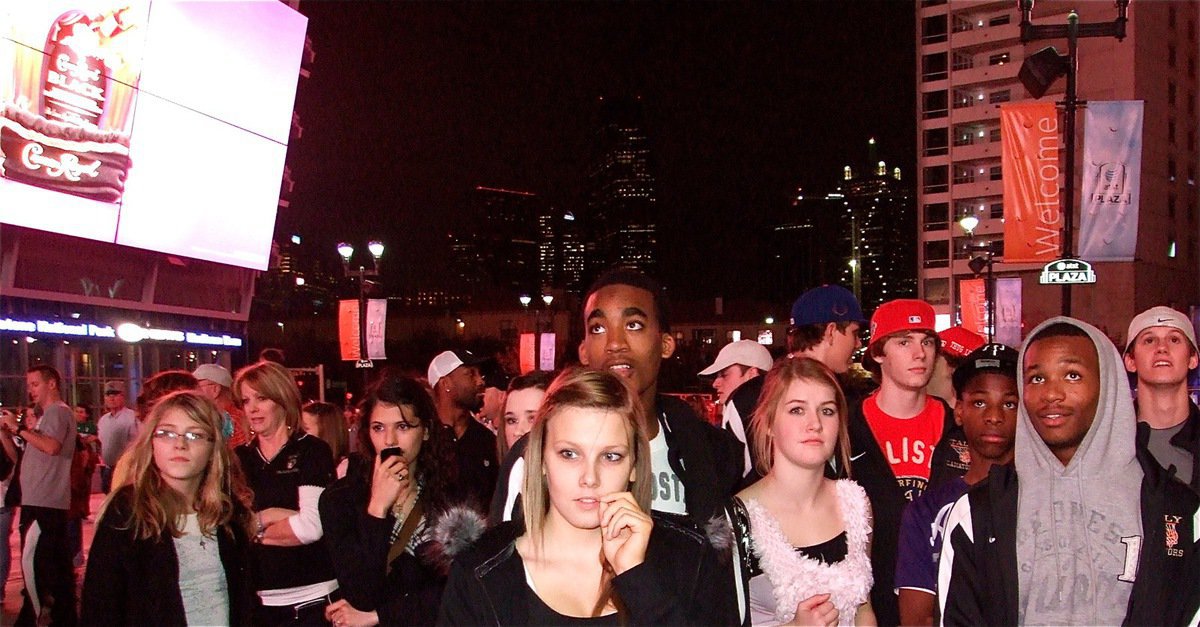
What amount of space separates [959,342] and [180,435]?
555 cm

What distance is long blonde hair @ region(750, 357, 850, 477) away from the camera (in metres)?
3.93

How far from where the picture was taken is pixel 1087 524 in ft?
10.1

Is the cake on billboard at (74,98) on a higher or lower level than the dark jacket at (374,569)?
higher

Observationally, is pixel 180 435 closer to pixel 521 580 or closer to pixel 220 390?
pixel 521 580

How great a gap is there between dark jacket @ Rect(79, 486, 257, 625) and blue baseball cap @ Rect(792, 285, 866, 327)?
11.9ft

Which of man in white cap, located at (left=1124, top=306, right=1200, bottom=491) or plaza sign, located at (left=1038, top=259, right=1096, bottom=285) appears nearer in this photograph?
man in white cap, located at (left=1124, top=306, right=1200, bottom=491)

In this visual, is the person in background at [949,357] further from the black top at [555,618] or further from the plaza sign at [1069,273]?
the plaza sign at [1069,273]

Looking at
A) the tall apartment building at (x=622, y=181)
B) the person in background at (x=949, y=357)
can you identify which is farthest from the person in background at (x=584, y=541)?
the tall apartment building at (x=622, y=181)

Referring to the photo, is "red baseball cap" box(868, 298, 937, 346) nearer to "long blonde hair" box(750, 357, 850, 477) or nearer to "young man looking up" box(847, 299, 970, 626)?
"young man looking up" box(847, 299, 970, 626)

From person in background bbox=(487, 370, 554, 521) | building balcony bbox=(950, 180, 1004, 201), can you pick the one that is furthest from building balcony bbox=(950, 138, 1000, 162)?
person in background bbox=(487, 370, 554, 521)

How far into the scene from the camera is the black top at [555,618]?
270 cm

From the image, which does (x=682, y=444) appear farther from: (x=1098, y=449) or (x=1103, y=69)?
(x=1103, y=69)

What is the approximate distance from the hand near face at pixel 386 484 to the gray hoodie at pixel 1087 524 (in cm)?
259

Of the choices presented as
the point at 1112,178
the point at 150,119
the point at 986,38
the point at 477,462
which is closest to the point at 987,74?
the point at 986,38
